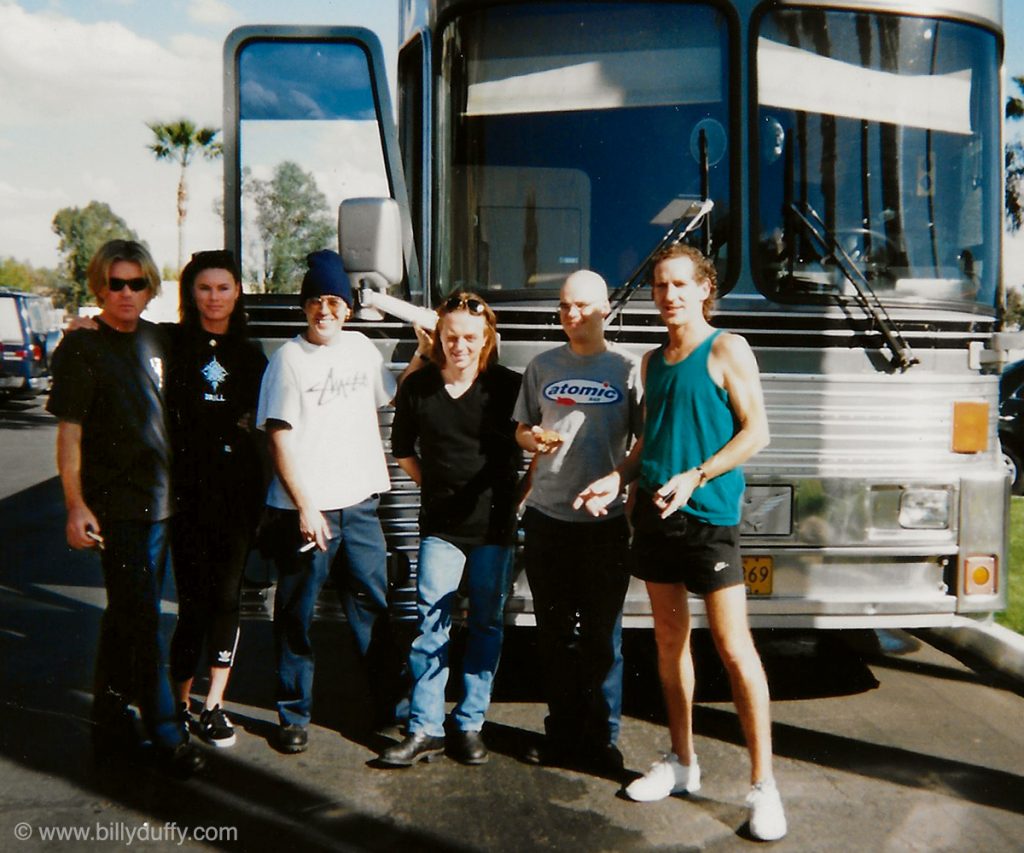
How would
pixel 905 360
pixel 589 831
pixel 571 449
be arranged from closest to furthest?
pixel 589 831 → pixel 571 449 → pixel 905 360

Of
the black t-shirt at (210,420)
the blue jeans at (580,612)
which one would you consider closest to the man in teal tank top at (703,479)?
the blue jeans at (580,612)

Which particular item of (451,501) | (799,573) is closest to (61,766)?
(451,501)

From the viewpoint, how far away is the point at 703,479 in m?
3.74

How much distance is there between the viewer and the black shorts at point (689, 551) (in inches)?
153

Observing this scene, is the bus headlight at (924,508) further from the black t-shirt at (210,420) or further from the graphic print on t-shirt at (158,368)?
the graphic print on t-shirt at (158,368)

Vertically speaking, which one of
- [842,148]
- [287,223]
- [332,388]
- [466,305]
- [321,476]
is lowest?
[321,476]

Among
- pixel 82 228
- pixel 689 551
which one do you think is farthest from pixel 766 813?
pixel 82 228

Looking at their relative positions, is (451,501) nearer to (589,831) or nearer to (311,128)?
(589,831)

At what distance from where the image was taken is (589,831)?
3.91m

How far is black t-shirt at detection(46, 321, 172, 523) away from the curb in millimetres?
3716

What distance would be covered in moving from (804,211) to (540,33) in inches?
51.4

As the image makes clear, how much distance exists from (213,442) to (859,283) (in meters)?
2.64

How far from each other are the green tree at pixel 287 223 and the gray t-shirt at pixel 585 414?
4.36ft

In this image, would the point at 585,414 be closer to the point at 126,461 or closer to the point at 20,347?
the point at 126,461
